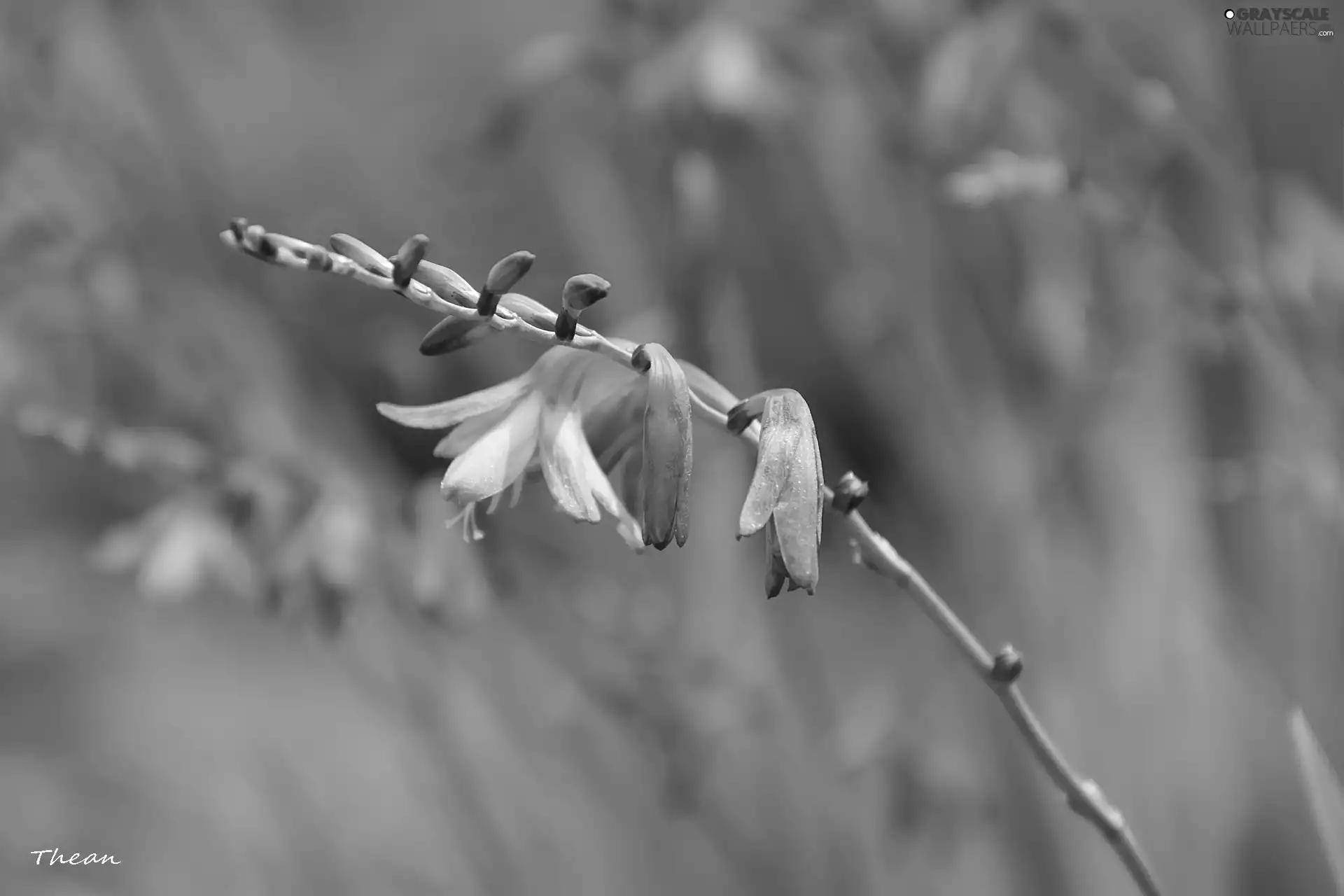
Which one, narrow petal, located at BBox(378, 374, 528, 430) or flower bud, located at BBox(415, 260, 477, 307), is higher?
flower bud, located at BBox(415, 260, 477, 307)

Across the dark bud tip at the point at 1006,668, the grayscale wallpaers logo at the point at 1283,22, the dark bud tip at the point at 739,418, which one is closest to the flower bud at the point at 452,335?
the dark bud tip at the point at 739,418

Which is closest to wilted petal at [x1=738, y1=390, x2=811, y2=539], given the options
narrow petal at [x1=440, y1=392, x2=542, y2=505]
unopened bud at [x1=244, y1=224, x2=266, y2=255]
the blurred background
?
narrow petal at [x1=440, y1=392, x2=542, y2=505]

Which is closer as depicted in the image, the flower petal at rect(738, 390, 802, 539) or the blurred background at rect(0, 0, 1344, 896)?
the flower petal at rect(738, 390, 802, 539)

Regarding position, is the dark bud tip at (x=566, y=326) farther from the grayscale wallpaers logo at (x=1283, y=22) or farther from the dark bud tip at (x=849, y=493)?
the grayscale wallpaers logo at (x=1283, y=22)

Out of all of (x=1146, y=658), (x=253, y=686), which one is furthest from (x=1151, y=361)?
(x=253, y=686)

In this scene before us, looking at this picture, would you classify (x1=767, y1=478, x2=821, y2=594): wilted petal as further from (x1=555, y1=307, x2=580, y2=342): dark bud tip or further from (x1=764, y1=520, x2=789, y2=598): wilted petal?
(x1=555, y1=307, x2=580, y2=342): dark bud tip
